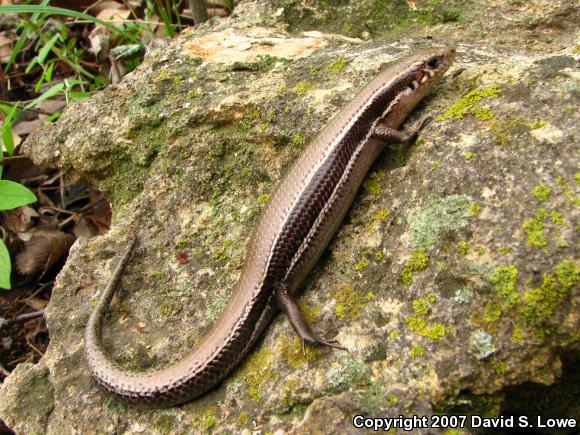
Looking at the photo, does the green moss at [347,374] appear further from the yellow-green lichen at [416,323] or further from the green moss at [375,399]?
the yellow-green lichen at [416,323]

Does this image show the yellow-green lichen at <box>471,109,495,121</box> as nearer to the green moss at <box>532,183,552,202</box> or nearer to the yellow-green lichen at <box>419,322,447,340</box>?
the green moss at <box>532,183,552,202</box>

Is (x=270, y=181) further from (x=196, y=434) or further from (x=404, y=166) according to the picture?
(x=196, y=434)

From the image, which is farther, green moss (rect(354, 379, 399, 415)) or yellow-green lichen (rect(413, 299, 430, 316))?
yellow-green lichen (rect(413, 299, 430, 316))

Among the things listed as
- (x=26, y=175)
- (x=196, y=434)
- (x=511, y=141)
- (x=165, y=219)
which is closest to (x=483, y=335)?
(x=511, y=141)

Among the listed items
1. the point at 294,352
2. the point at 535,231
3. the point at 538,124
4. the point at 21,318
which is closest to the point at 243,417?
the point at 294,352

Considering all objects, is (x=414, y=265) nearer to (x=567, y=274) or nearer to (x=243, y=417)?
(x=567, y=274)

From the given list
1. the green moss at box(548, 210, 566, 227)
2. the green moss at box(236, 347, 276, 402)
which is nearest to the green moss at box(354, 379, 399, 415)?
the green moss at box(236, 347, 276, 402)

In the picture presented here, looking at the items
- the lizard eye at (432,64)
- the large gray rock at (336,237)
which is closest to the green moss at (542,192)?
the large gray rock at (336,237)
